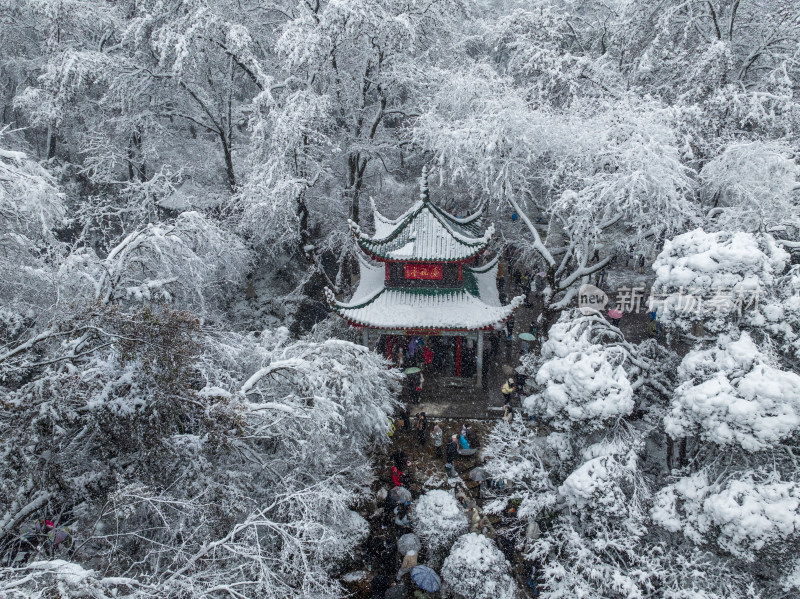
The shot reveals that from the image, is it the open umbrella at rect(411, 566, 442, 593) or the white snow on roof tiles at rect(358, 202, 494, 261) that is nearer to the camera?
the open umbrella at rect(411, 566, 442, 593)

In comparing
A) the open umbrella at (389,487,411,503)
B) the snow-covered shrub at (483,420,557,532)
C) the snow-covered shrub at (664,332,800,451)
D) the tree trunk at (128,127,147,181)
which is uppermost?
the tree trunk at (128,127,147,181)

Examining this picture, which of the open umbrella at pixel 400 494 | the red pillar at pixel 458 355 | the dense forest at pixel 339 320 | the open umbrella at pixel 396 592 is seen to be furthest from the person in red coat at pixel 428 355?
the open umbrella at pixel 396 592

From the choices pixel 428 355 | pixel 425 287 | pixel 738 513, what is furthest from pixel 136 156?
pixel 738 513

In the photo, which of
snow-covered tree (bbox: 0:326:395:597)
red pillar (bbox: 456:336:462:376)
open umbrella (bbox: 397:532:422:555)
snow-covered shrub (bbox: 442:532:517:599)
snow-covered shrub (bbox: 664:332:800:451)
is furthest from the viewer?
red pillar (bbox: 456:336:462:376)

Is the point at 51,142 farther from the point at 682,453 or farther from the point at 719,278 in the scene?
the point at 682,453

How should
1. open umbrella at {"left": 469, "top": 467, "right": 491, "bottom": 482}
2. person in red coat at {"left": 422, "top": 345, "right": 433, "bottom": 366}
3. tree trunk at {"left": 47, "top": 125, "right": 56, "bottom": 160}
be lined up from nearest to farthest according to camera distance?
open umbrella at {"left": 469, "top": 467, "right": 491, "bottom": 482}, person in red coat at {"left": 422, "top": 345, "right": 433, "bottom": 366}, tree trunk at {"left": 47, "top": 125, "right": 56, "bottom": 160}

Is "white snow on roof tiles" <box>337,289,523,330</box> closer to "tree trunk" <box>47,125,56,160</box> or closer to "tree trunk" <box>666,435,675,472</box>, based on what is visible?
"tree trunk" <box>666,435,675,472</box>

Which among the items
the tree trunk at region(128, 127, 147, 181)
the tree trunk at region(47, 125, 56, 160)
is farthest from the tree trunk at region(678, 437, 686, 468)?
the tree trunk at region(47, 125, 56, 160)

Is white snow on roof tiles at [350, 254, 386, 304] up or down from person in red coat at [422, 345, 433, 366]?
up
